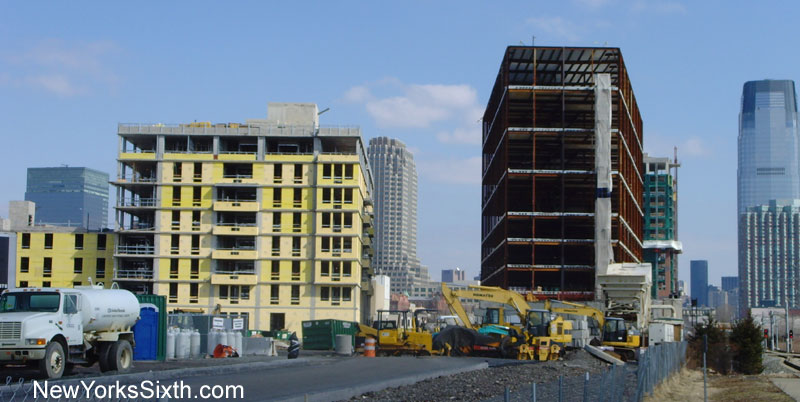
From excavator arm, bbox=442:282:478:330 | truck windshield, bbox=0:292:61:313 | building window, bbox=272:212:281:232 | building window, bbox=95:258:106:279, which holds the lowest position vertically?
excavator arm, bbox=442:282:478:330

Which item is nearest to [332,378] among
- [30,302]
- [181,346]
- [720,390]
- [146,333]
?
[30,302]

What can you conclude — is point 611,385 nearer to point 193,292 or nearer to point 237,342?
point 237,342

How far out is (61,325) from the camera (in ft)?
91.6

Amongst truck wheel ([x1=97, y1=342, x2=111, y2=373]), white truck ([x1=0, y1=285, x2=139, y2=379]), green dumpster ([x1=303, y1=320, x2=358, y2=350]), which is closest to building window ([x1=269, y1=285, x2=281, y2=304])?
green dumpster ([x1=303, y1=320, x2=358, y2=350])

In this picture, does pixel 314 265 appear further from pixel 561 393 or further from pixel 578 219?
pixel 561 393

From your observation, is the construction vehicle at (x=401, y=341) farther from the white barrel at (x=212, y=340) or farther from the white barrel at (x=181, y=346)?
the white barrel at (x=181, y=346)

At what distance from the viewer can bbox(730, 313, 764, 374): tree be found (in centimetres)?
5372

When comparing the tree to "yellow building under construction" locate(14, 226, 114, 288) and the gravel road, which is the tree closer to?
the gravel road

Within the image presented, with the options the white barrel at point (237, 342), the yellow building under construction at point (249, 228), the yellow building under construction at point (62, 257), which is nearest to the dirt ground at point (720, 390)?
the white barrel at point (237, 342)

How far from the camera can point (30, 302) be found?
92.4 ft

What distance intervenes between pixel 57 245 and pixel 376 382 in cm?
8471

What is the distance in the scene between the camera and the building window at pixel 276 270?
344 ft

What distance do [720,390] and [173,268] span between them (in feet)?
246

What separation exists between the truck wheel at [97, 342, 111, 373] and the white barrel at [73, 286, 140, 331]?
1.96 feet
